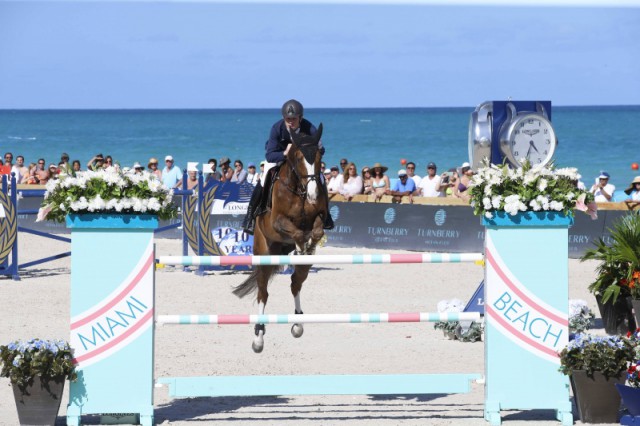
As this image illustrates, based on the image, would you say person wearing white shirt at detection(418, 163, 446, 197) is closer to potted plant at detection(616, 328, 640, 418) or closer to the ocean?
potted plant at detection(616, 328, 640, 418)

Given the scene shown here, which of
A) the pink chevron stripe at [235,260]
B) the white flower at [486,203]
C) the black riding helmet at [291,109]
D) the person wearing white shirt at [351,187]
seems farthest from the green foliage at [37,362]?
the person wearing white shirt at [351,187]

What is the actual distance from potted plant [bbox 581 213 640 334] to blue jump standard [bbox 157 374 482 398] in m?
3.89

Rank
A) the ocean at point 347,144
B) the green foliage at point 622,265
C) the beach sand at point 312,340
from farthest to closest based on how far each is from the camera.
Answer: the ocean at point 347,144 < the green foliage at point 622,265 < the beach sand at point 312,340

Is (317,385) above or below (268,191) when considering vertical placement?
below

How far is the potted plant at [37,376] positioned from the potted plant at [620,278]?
586 centimetres

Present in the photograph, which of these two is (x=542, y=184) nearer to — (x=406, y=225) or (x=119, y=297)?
(x=119, y=297)

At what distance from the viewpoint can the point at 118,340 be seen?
7.32 meters

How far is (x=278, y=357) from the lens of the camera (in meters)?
10.4

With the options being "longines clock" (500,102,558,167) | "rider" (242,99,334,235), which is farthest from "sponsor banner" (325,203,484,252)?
"longines clock" (500,102,558,167)

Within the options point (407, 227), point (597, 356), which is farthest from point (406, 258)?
point (407, 227)

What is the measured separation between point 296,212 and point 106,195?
109 inches

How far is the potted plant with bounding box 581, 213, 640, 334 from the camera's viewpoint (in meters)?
11.0

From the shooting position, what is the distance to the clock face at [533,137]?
29.5 ft

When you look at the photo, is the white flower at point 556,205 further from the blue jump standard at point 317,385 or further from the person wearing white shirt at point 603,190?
the person wearing white shirt at point 603,190
